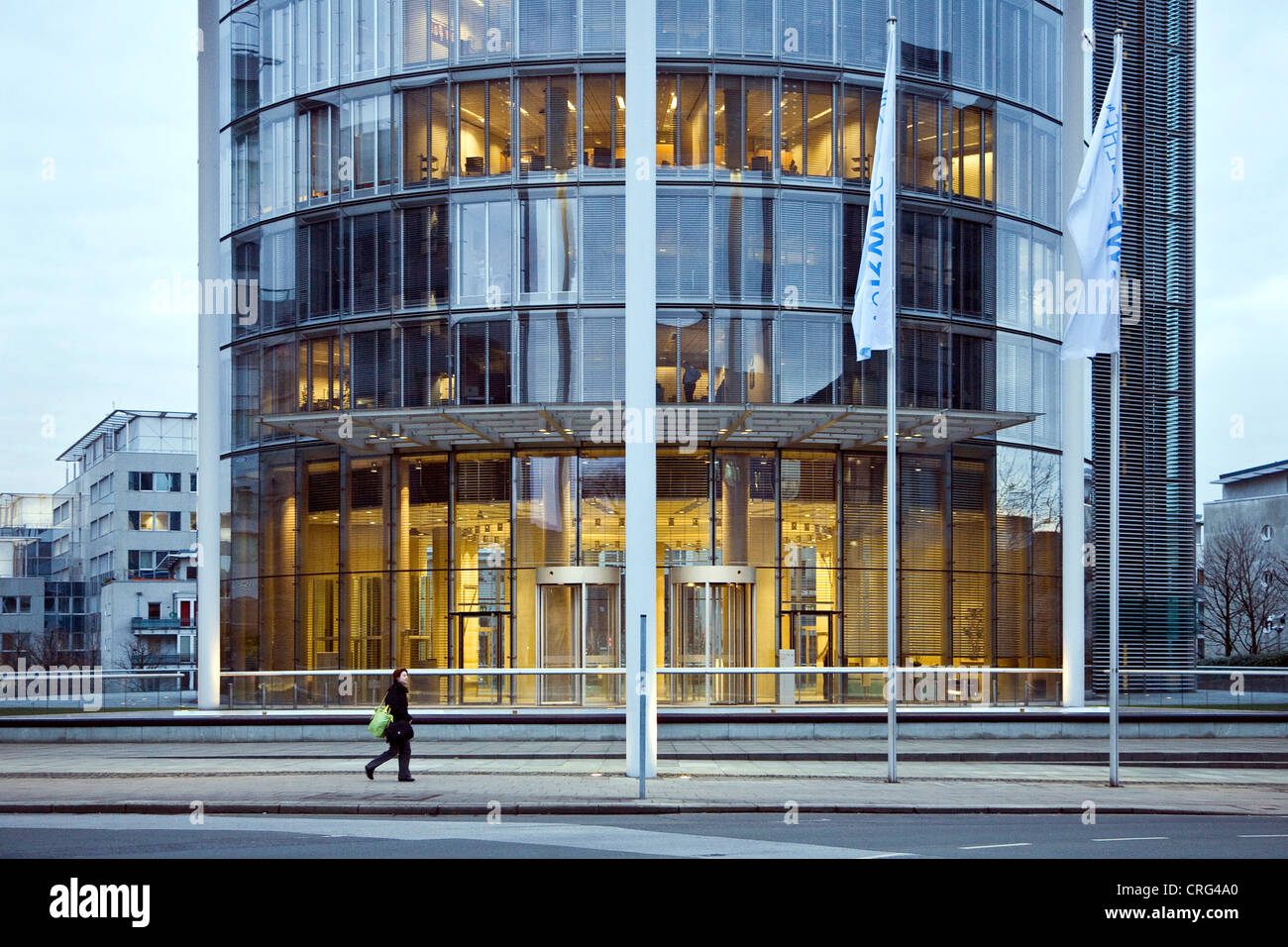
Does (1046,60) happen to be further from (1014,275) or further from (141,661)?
(141,661)

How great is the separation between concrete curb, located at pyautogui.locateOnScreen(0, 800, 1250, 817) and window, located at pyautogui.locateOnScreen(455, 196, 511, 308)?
19610 millimetres

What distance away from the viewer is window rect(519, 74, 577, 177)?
→ 112 ft

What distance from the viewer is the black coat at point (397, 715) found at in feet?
61.8

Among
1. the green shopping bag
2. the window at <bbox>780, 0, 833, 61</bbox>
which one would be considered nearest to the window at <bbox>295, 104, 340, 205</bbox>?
the window at <bbox>780, 0, 833, 61</bbox>

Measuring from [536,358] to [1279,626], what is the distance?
1965 inches

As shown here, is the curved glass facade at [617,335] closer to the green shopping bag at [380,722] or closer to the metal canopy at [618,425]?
the metal canopy at [618,425]

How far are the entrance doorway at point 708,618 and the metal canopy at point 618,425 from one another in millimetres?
3581

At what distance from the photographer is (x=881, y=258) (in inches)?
813

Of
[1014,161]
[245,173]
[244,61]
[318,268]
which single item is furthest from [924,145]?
[244,61]

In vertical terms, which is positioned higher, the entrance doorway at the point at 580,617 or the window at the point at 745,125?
the window at the point at 745,125

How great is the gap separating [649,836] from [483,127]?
24.9 meters

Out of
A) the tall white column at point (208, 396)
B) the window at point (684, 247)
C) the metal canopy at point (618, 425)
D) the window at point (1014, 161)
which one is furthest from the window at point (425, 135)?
the window at point (1014, 161)

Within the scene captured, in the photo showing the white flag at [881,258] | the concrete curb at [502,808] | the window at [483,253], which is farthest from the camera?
the window at [483,253]
